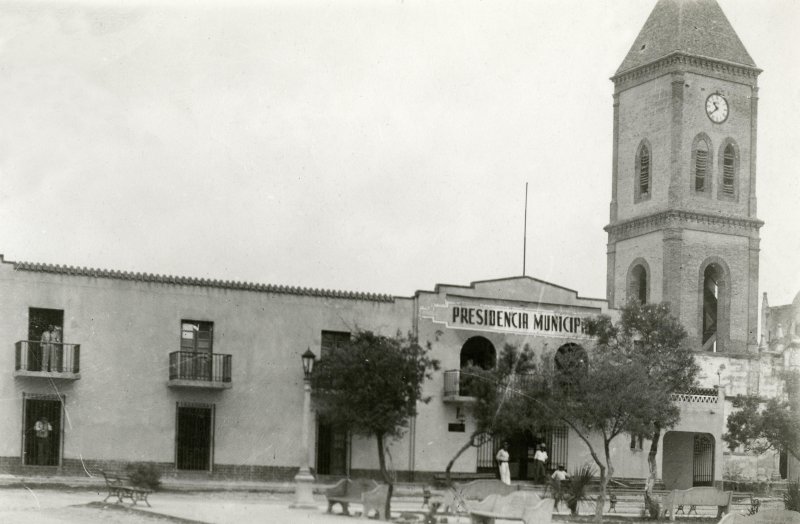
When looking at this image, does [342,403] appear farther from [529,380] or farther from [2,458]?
[2,458]

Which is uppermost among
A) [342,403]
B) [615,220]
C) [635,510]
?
[615,220]

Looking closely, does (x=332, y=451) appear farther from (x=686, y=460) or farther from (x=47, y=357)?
(x=686, y=460)

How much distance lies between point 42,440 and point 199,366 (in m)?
4.60

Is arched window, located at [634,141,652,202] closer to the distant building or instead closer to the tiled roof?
the distant building

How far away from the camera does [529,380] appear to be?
3803cm

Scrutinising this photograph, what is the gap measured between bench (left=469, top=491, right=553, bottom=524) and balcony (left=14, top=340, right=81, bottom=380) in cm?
1384

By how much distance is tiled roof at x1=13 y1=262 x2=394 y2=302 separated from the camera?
35787mm

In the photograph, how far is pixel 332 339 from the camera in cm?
3922

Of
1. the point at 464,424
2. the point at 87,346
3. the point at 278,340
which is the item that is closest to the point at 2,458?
the point at 87,346

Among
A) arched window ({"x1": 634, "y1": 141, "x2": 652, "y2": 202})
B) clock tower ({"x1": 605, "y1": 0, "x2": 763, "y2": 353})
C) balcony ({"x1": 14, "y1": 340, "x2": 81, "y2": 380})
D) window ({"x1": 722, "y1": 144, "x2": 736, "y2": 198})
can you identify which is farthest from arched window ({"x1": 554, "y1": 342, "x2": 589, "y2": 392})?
window ({"x1": 722, "y1": 144, "x2": 736, "y2": 198})

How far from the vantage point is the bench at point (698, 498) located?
3309 centimetres

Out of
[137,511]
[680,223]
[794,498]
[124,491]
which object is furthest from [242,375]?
[680,223]

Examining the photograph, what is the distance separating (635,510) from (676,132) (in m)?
25.4

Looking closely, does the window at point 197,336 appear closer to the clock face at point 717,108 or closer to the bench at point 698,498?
the bench at point 698,498
